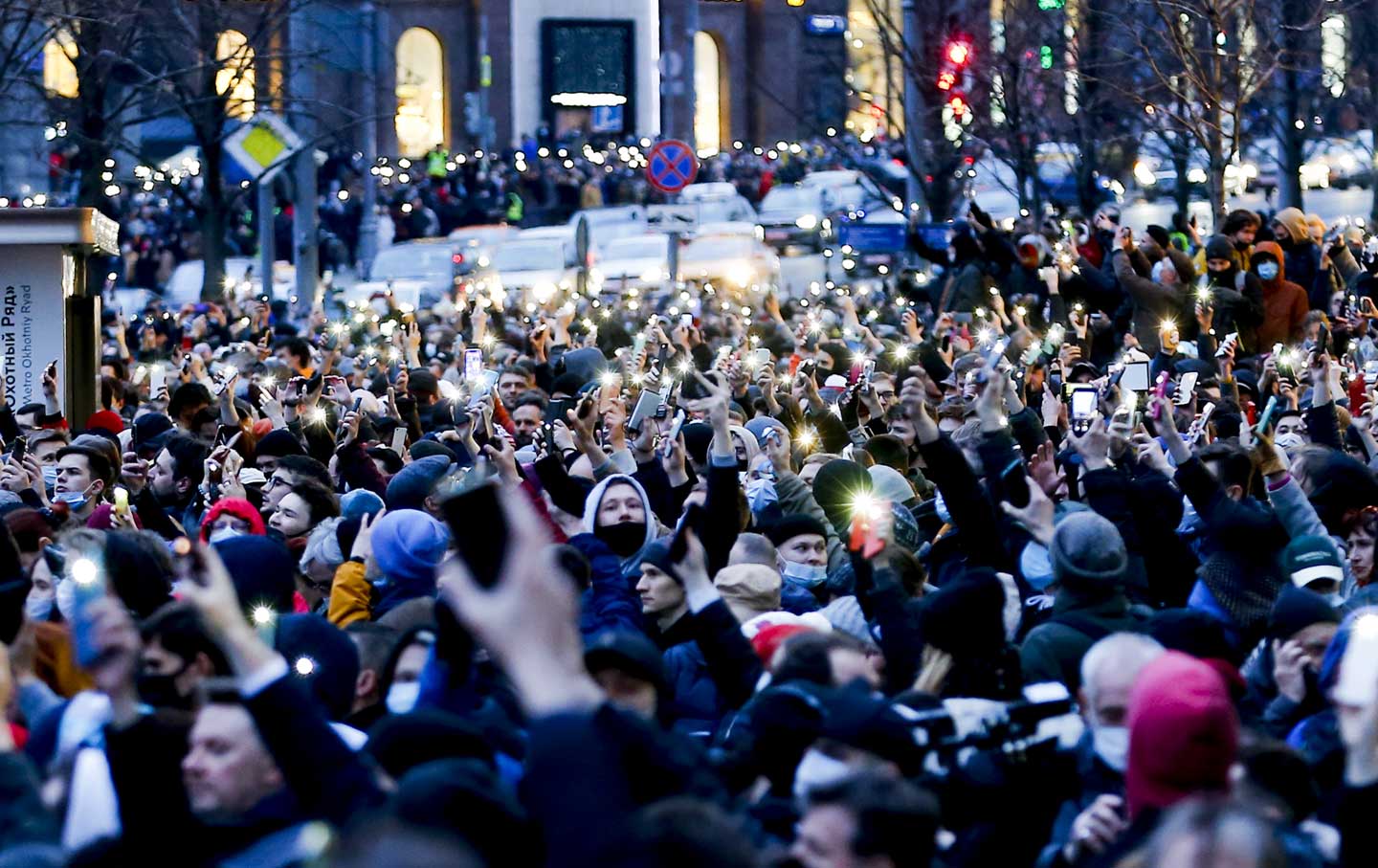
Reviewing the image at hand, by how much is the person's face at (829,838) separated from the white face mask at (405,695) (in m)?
2.00

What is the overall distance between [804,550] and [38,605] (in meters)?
2.63

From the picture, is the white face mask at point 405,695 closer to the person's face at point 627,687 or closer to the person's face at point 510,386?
the person's face at point 627,687

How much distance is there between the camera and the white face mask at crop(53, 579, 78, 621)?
23.7ft

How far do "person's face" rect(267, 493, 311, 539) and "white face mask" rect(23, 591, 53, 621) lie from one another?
1743 mm

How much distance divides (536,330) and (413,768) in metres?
14.3

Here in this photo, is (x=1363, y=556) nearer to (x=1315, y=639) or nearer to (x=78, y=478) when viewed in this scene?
(x=1315, y=639)

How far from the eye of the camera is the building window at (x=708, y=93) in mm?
69812

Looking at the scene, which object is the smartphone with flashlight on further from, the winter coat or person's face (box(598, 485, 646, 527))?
the winter coat

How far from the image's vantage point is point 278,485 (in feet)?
33.3

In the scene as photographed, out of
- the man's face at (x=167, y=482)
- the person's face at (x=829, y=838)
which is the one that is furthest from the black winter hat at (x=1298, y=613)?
the man's face at (x=167, y=482)

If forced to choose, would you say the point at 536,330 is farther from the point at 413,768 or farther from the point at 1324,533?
the point at 413,768

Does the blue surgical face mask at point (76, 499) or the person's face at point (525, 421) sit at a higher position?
the person's face at point (525, 421)

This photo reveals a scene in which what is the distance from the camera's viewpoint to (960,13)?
3067 centimetres

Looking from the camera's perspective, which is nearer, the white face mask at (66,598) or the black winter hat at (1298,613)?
the black winter hat at (1298,613)
